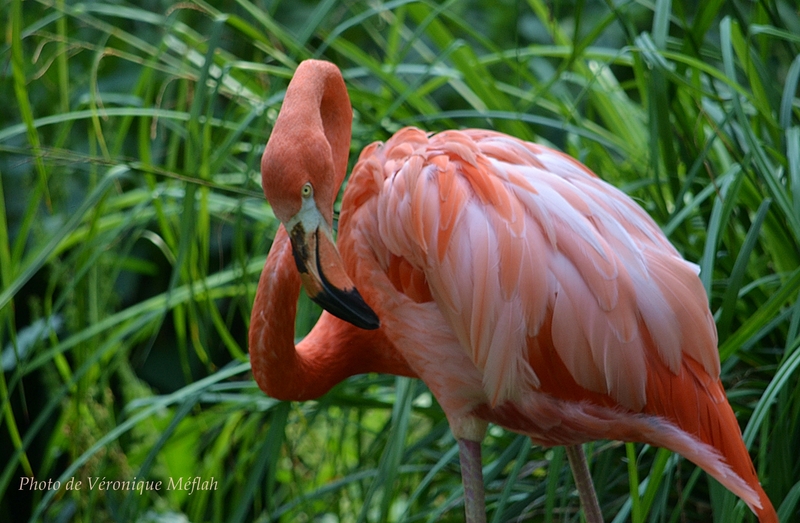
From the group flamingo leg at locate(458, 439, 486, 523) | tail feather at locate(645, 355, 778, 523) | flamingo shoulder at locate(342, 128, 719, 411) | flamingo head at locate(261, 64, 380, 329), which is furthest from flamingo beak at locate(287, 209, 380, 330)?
tail feather at locate(645, 355, 778, 523)

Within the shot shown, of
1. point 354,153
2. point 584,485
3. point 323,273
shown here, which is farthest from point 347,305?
point 354,153

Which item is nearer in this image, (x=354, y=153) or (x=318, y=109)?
(x=318, y=109)

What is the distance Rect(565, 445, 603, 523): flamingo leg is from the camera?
1410 millimetres

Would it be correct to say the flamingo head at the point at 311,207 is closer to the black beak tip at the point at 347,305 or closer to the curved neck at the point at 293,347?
the black beak tip at the point at 347,305

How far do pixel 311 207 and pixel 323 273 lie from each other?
10 cm

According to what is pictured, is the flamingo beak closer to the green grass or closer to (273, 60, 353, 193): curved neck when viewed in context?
(273, 60, 353, 193): curved neck

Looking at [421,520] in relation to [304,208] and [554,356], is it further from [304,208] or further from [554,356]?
[304,208]

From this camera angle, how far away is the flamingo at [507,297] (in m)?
1.22

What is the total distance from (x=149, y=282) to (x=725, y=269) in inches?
76.6

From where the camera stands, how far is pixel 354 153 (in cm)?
196

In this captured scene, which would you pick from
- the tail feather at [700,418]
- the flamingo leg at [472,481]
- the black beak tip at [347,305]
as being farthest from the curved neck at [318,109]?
the tail feather at [700,418]

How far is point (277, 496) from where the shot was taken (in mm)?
2557

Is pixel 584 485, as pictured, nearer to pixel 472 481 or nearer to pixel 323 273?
pixel 472 481

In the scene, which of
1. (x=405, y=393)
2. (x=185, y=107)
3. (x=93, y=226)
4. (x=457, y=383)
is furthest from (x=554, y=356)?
(x=185, y=107)
